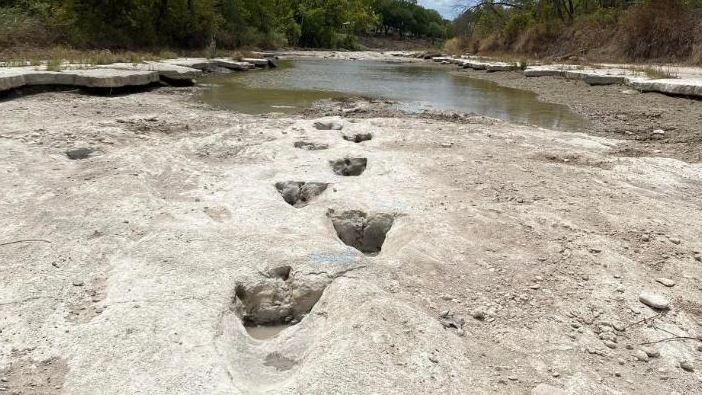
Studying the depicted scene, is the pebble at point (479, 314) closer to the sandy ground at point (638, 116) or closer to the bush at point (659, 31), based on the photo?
the sandy ground at point (638, 116)

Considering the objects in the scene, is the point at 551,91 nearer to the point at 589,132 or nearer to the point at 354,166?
the point at 589,132

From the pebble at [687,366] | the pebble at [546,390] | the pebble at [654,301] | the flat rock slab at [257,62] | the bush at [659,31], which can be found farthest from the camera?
the flat rock slab at [257,62]

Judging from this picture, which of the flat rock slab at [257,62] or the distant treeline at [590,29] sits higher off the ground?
the distant treeline at [590,29]

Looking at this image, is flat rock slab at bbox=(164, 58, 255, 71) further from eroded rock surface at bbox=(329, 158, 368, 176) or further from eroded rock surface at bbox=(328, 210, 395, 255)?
eroded rock surface at bbox=(328, 210, 395, 255)

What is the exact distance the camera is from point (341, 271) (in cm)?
309

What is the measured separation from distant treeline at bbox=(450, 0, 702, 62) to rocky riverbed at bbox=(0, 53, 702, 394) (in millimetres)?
15830

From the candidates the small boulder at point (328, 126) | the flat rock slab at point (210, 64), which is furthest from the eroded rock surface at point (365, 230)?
the flat rock slab at point (210, 64)

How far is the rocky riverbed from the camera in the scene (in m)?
2.33

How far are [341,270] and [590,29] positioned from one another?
25.1 m

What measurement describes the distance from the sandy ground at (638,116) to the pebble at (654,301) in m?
3.77

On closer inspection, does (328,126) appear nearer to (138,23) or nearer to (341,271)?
(341,271)

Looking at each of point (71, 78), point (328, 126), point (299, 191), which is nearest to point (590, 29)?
point (328, 126)

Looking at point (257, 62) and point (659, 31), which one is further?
point (257, 62)

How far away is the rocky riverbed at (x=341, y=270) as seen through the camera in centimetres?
233
